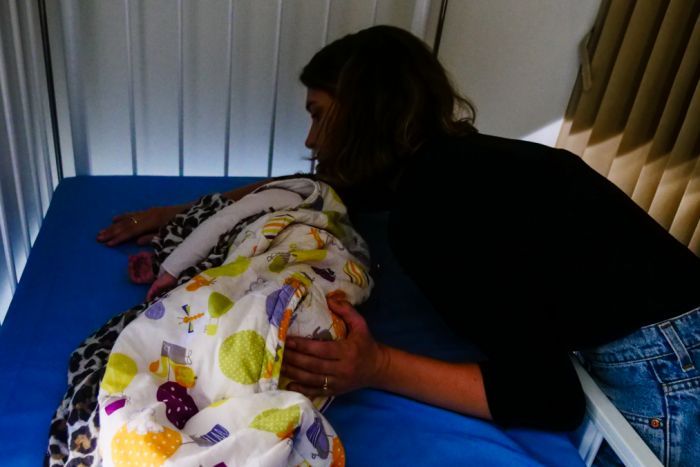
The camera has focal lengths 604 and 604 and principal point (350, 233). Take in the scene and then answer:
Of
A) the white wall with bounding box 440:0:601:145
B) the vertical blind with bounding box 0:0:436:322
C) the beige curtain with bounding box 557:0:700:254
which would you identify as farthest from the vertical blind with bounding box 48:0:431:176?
the beige curtain with bounding box 557:0:700:254

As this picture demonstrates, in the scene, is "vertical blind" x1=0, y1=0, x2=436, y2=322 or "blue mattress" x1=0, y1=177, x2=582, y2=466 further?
"vertical blind" x1=0, y1=0, x2=436, y2=322

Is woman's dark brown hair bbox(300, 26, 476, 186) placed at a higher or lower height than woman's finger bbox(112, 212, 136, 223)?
higher

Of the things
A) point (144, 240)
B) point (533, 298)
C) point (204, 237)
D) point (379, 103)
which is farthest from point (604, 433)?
point (144, 240)

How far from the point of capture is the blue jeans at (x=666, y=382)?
2.71ft

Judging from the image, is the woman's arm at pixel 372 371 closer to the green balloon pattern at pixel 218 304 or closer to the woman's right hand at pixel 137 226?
the green balloon pattern at pixel 218 304

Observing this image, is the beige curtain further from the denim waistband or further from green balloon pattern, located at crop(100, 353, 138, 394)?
green balloon pattern, located at crop(100, 353, 138, 394)

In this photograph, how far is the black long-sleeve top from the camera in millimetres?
850

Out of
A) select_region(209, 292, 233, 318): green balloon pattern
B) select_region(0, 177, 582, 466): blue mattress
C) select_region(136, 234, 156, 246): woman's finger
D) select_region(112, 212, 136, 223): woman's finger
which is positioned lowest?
select_region(0, 177, 582, 466): blue mattress

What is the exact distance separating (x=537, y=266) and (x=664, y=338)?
194 millimetres

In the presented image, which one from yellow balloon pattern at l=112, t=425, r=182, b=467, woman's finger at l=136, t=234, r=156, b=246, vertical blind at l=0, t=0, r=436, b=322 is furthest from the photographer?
vertical blind at l=0, t=0, r=436, b=322

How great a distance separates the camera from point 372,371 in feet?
3.03

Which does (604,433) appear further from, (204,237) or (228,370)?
(204,237)

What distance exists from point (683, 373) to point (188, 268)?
817mm

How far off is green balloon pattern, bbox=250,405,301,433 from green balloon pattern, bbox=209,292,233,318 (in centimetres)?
18
